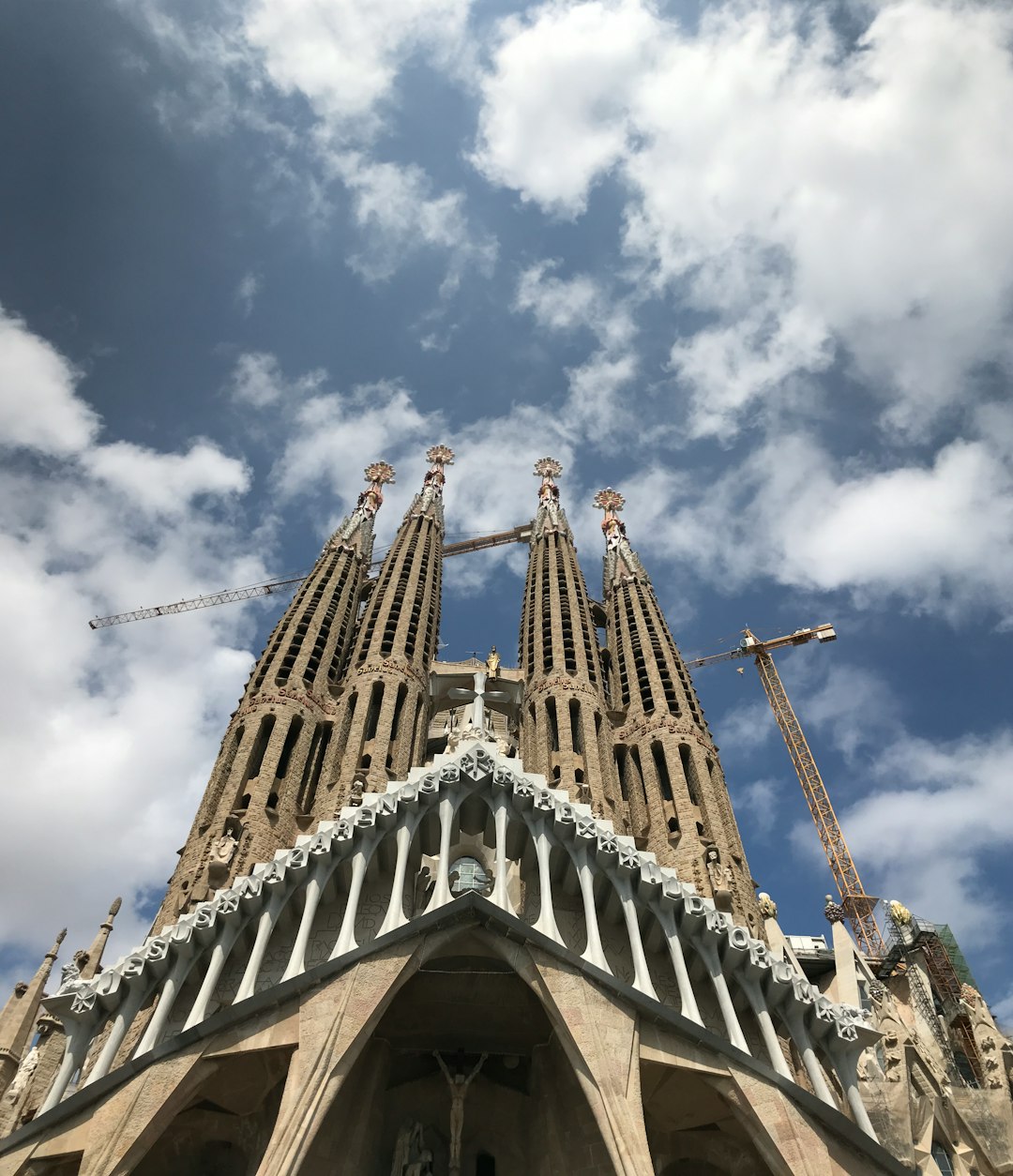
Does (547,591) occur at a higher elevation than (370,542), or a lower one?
lower

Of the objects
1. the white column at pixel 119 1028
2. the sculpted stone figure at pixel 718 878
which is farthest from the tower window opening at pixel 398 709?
the white column at pixel 119 1028

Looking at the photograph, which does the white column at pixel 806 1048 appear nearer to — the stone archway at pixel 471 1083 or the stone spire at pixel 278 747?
the stone archway at pixel 471 1083

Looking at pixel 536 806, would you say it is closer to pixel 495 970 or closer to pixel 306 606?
pixel 495 970

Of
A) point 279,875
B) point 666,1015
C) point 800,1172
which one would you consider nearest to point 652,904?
point 666,1015

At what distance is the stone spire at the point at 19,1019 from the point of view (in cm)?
2189

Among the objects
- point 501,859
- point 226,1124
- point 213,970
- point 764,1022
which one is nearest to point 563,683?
point 501,859

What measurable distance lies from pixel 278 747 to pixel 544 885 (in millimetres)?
13207

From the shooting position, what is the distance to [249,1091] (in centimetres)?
1958

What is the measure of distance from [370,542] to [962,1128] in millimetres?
35693

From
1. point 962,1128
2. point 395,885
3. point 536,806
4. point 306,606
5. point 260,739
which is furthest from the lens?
point 306,606

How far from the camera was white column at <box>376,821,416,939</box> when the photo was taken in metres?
19.7

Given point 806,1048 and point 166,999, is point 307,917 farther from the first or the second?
point 806,1048

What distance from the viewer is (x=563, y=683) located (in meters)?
36.4

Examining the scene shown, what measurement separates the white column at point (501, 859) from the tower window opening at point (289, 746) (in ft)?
35.8
